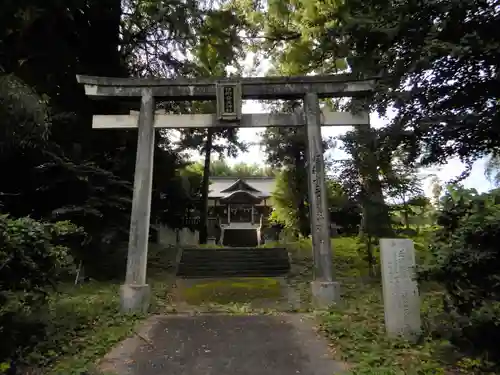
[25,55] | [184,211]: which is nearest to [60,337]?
[25,55]

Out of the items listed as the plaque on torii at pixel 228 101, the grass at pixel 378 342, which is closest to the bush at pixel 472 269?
the grass at pixel 378 342

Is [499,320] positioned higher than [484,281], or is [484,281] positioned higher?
[484,281]

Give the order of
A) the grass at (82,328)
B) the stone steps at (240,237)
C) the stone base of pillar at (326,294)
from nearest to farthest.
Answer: the grass at (82,328), the stone base of pillar at (326,294), the stone steps at (240,237)

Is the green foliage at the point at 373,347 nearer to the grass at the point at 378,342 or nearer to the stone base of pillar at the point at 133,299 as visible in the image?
the grass at the point at 378,342

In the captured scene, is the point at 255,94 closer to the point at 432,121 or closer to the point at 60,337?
the point at 432,121

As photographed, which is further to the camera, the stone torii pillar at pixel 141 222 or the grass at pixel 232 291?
the grass at pixel 232 291

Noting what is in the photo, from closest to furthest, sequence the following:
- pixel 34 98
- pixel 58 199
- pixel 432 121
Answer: pixel 432 121 → pixel 34 98 → pixel 58 199

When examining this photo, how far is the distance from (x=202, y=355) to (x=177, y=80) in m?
6.10

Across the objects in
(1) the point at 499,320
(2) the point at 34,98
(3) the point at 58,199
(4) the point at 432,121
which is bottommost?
(1) the point at 499,320

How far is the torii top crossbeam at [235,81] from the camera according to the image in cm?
900

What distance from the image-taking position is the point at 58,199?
10.5m

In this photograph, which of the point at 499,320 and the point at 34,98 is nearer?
the point at 499,320

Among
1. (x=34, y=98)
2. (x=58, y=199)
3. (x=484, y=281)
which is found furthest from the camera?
(x=58, y=199)

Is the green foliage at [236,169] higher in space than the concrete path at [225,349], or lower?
higher
